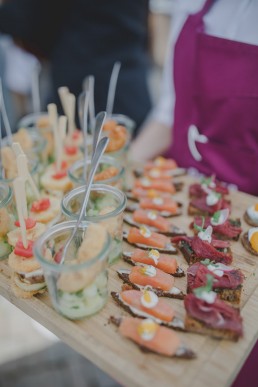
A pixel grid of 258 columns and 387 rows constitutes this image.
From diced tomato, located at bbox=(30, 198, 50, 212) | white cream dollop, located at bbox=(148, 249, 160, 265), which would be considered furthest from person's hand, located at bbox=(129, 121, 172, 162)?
white cream dollop, located at bbox=(148, 249, 160, 265)

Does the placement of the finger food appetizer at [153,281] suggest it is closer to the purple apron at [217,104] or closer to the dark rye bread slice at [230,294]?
the dark rye bread slice at [230,294]

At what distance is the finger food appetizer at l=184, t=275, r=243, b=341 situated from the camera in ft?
3.50

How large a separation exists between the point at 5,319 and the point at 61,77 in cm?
161

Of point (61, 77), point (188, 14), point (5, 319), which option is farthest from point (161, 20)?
point (5, 319)

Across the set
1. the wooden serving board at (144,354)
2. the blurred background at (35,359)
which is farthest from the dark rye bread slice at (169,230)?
the blurred background at (35,359)

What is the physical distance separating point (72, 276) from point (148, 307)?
0.23 metres

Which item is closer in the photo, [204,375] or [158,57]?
[204,375]

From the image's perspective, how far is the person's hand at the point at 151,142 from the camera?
85.4 inches

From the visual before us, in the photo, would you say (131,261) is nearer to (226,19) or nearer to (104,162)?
(104,162)

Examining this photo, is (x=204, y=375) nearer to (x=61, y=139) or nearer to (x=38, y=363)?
(x=61, y=139)

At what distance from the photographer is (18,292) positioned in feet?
4.05

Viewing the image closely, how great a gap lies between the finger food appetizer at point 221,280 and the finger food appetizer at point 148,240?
0.17 meters

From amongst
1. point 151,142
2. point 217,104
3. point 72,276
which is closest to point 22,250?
point 72,276

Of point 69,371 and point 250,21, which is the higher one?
point 250,21
